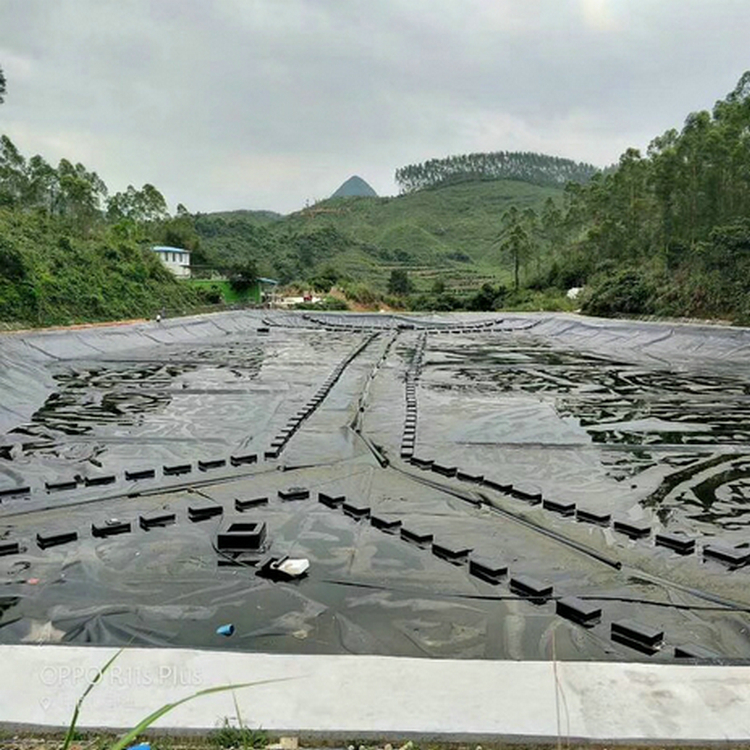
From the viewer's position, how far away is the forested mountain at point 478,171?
10044cm

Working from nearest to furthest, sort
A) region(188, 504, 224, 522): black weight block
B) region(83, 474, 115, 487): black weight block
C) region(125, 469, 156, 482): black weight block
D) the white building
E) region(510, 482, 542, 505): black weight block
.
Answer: region(188, 504, 224, 522): black weight block < region(510, 482, 542, 505): black weight block < region(83, 474, 115, 487): black weight block < region(125, 469, 156, 482): black weight block < the white building

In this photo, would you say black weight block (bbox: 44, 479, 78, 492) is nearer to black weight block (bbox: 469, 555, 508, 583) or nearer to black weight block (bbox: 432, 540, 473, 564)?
black weight block (bbox: 432, 540, 473, 564)

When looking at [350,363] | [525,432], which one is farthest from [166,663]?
[350,363]

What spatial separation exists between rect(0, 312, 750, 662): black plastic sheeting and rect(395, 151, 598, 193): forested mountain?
94311 millimetres

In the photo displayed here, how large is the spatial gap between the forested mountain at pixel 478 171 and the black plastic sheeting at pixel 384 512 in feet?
309

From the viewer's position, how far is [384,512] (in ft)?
16.0

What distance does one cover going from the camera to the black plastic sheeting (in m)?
3.12

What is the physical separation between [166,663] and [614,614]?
2.28 m

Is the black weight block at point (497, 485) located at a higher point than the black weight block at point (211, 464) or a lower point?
lower

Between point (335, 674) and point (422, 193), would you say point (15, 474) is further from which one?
point (422, 193)

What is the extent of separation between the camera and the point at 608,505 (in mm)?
5094

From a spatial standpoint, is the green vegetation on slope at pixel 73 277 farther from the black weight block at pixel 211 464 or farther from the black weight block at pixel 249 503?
the black weight block at pixel 249 503

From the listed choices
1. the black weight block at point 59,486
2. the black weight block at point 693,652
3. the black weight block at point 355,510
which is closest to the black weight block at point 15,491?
the black weight block at point 59,486

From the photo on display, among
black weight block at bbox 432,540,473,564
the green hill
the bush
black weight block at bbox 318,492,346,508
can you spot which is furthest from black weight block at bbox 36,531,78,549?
the green hill
